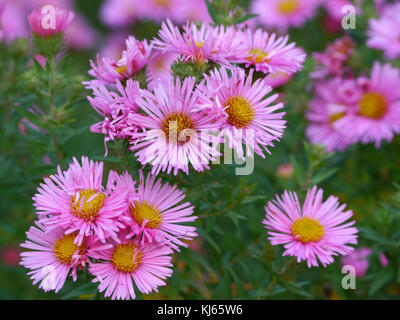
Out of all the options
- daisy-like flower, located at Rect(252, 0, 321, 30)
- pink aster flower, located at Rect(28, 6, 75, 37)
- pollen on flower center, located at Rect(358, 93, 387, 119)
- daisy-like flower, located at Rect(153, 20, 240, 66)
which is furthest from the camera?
daisy-like flower, located at Rect(252, 0, 321, 30)

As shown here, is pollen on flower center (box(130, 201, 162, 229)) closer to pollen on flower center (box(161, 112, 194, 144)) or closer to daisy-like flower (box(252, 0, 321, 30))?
pollen on flower center (box(161, 112, 194, 144))

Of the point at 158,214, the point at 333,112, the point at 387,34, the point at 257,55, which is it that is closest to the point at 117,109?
the point at 158,214

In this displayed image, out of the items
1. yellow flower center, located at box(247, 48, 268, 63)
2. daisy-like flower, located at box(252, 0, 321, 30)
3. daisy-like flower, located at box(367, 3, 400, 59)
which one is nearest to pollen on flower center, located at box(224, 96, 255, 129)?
yellow flower center, located at box(247, 48, 268, 63)

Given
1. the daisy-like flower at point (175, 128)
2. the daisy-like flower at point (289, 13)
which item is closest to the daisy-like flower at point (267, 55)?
the daisy-like flower at point (175, 128)
